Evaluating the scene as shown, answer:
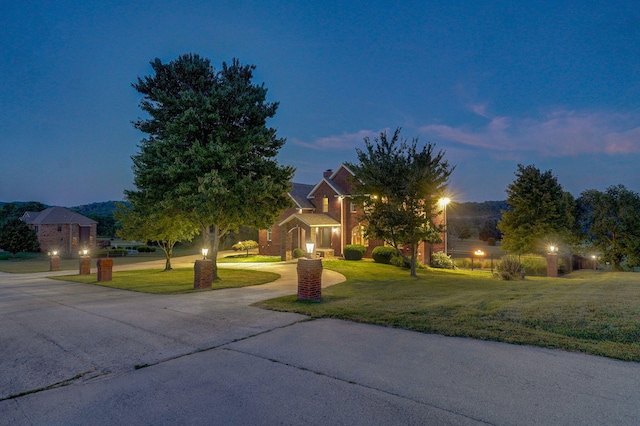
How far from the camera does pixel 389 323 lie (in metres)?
7.76

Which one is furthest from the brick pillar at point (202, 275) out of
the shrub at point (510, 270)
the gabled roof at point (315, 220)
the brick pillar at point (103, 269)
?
the gabled roof at point (315, 220)

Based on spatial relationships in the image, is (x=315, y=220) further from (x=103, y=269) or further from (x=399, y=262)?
(x=103, y=269)

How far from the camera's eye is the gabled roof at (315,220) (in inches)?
1163

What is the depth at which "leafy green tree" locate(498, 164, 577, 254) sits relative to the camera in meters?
27.1

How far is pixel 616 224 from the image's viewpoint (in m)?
26.3

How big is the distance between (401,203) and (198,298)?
1081cm

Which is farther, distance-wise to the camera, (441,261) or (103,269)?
(441,261)

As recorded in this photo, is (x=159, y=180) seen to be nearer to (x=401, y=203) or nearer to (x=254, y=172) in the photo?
(x=254, y=172)

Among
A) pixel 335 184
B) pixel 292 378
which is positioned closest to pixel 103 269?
pixel 292 378

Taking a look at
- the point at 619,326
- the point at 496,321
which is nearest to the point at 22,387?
the point at 496,321

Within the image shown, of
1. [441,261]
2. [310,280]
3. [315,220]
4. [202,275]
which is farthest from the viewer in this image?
[315,220]

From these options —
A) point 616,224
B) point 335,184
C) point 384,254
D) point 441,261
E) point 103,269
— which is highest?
point 335,184

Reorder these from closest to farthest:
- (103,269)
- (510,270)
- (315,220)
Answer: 1. (103,269)
2. (510,270)
3. (315,220)

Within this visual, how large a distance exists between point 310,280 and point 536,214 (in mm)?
24023
